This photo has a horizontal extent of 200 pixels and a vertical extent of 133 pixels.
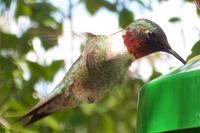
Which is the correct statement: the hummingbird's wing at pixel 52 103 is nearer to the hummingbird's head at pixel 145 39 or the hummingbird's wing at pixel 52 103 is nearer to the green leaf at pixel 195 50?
the hummingbird's head at pixel 145 39

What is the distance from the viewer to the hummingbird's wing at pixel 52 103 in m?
2.85

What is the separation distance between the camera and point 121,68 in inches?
114

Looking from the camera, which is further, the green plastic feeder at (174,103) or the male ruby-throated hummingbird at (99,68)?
the male ruby-throated hummingbird at (99,68)

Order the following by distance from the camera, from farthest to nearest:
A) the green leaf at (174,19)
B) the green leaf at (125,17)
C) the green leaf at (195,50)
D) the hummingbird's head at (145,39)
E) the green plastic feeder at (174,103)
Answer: the green leaf at (174,19), the green leaf at (125,17), the hummingbird's head at (145,39), the green leaf at (195,50), the green plastic feeder at (174,103)

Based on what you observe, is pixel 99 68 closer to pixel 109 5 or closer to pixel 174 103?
pixel 174 103

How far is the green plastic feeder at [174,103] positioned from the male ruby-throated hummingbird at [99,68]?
0.77 m

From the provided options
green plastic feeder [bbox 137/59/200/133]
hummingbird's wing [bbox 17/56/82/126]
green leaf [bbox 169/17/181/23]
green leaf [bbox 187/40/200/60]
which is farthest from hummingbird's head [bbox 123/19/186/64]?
green leaf [bbox 169/17/181/23]

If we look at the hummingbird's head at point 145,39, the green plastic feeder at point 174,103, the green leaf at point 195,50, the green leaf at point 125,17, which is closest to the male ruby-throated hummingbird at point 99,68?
the hummingbird's head at point 145,39

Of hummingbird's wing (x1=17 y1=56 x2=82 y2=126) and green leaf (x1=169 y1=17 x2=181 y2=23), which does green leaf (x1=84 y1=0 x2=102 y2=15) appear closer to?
green leaf (x1=169 y1=17 x2=181 y2=23)

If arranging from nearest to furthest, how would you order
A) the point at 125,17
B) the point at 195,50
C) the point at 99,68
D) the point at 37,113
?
the point at 195,50 → the point at 37,113 → the point at 99,68 → the point at 125,17

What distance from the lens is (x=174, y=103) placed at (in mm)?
1964

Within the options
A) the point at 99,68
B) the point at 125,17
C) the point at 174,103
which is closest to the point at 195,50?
the point at 99,68

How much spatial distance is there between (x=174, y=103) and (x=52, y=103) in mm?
1046

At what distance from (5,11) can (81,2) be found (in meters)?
0.71
